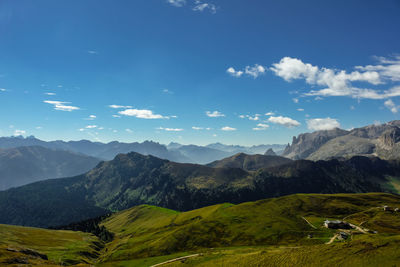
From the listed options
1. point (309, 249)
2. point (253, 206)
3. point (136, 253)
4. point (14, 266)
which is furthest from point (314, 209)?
point (14, 266)

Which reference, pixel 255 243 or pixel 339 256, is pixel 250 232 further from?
pixel 339 256

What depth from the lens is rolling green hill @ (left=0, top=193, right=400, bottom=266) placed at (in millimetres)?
67812

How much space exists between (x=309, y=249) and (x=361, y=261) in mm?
16245

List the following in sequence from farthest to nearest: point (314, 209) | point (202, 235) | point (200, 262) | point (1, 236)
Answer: point (314, 209), point (1, 236), point (202, 235), point (200, 262)

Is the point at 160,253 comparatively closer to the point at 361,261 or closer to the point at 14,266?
the point at 14,266

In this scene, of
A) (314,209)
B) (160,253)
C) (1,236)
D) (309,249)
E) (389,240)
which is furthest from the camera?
(314,209)

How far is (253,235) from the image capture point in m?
132

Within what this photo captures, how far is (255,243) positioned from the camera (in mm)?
122375

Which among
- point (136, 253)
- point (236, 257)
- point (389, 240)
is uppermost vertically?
point (389, 240)

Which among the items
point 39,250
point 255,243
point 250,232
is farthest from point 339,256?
point 39,250

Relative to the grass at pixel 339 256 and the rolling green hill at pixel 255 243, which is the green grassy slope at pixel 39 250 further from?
the grass at pixel 339 256

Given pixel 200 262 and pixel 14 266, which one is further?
pixel 200 262

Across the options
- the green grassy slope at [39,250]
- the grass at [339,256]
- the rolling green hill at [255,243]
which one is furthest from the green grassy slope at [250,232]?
the grass at [339,256]

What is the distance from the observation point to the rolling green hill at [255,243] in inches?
2670
